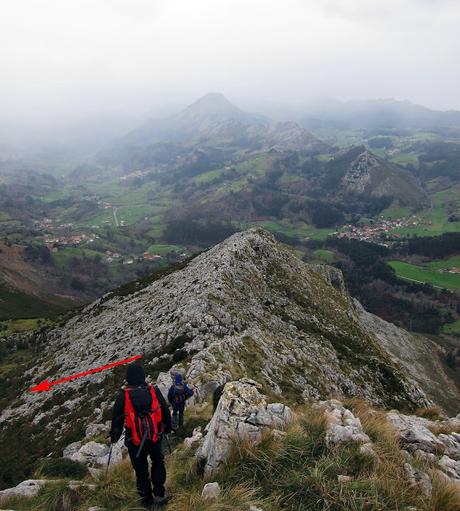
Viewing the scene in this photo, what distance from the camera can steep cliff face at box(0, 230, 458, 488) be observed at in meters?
31.5

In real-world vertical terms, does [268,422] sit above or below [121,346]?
above

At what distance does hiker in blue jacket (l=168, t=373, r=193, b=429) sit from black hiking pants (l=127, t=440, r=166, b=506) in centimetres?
886

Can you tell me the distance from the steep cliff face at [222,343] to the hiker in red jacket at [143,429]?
1266 cm

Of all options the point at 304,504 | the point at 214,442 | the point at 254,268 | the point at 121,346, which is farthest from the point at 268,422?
the point at 254,268

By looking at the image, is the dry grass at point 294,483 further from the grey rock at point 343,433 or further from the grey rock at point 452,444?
the grey rock at point 452,444

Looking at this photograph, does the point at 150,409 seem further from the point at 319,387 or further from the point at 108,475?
the point at 319,387

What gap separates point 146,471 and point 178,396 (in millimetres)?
9327

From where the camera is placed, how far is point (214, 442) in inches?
546

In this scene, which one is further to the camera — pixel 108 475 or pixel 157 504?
pixel 108 475

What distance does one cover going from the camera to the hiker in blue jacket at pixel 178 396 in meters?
20.6

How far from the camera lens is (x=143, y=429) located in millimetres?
11477

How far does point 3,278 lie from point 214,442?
650 ft

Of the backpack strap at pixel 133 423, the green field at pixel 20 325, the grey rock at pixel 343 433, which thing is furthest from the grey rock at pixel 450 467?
the green field at pixel 20 325
